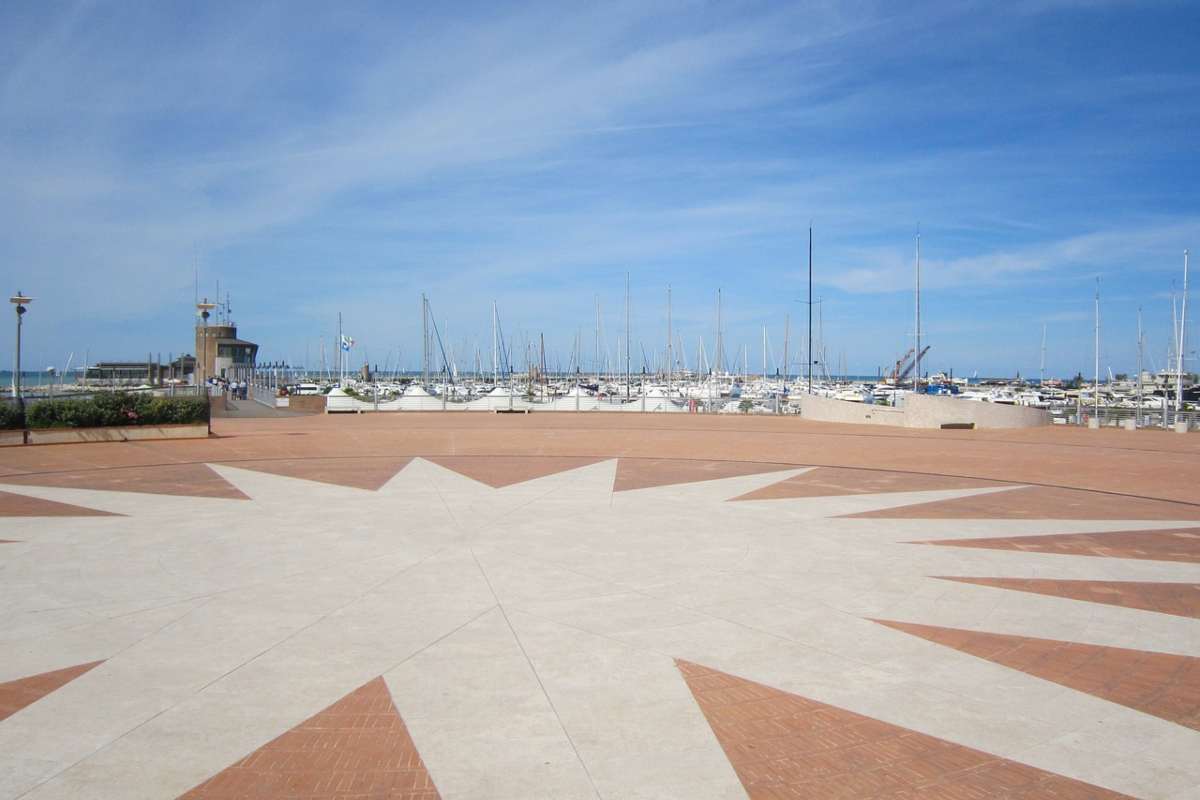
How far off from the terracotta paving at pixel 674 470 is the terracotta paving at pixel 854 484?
1.29 m

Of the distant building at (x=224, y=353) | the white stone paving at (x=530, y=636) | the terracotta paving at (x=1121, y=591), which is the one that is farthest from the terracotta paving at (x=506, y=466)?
the distant building at (x=224, y=353)

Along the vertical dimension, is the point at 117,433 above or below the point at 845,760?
above

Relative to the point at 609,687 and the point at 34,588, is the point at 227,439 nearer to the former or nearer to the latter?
the point at 34,588

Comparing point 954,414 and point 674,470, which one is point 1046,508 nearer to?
point 674,470

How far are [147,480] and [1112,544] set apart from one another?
16.8 m

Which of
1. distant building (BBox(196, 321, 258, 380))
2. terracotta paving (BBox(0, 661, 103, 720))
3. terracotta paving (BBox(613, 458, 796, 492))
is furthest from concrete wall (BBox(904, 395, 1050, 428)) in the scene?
distant building (BBox(196, 321, 258, 380))

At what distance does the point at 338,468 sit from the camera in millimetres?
18547

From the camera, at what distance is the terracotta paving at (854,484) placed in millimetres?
15562

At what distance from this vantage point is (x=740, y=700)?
6223 millimetres

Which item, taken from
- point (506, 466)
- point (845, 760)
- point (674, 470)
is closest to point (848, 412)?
point (674, 470)

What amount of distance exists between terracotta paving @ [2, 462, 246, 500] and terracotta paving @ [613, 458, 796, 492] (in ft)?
24.4

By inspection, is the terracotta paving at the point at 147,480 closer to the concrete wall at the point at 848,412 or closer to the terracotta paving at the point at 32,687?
the terracotta paving at the point at 32,687

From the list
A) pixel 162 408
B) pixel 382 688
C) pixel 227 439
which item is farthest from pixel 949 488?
pixel 162 408

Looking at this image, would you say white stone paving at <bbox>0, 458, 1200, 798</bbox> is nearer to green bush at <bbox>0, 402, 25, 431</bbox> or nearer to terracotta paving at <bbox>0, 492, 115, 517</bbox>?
terracotta paving at <bbox>0, 492, 115, 517</bbox>
